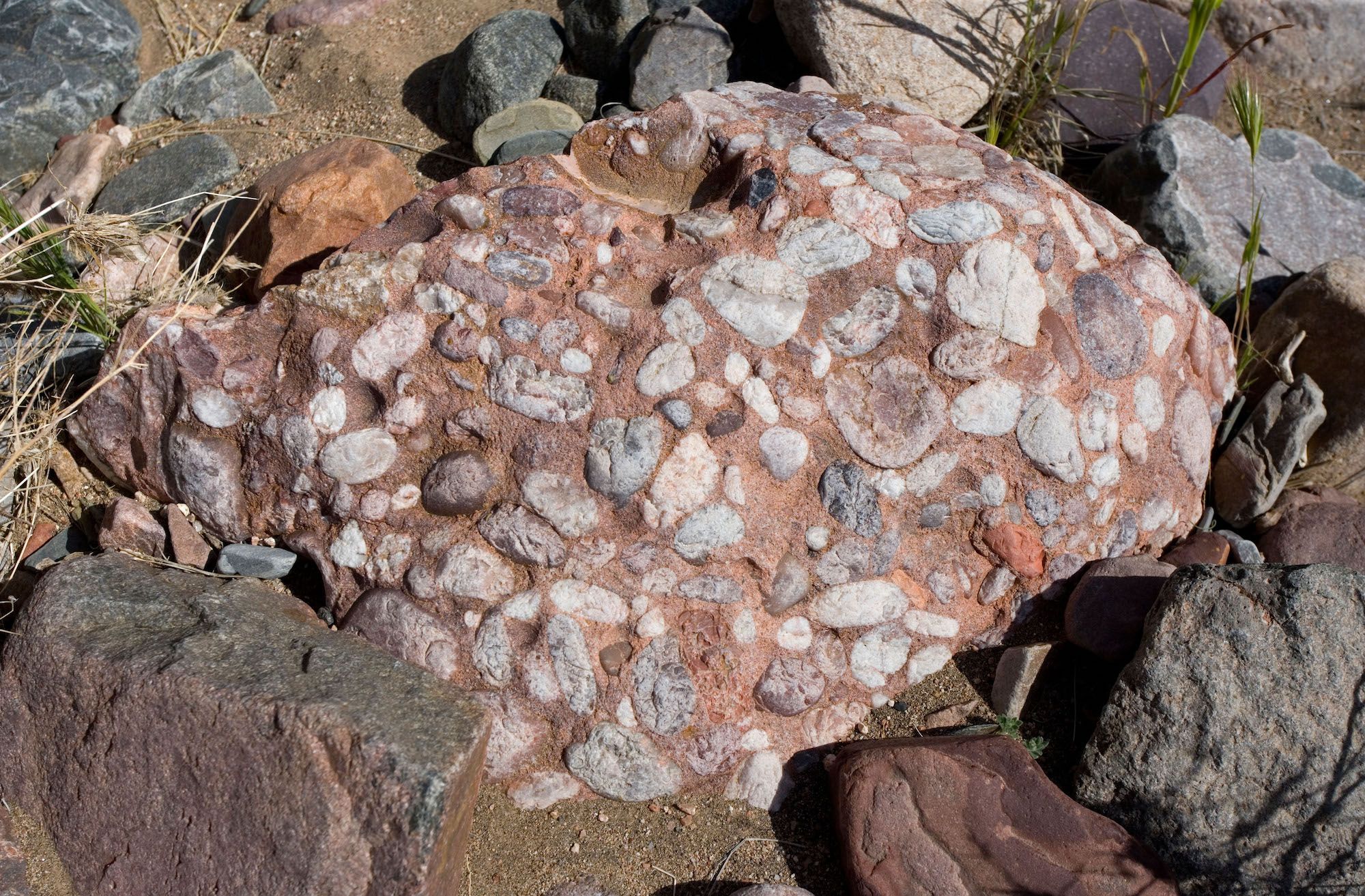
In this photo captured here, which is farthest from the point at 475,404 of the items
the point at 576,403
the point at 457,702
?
the point at 457,702

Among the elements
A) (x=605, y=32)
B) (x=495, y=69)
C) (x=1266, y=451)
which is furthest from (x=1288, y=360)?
(x=495, y=69)

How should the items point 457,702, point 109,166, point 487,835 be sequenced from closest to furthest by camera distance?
1. point 457,702
2. point 487,835
3. point 109,166

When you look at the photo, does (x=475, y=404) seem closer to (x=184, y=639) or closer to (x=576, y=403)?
(x=576, y=403)

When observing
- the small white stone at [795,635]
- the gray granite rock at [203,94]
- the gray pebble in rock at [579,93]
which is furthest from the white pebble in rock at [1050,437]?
the gray granite rock at [203,94]

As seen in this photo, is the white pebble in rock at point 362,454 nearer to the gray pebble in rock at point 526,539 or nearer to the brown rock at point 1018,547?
the gray pebble in rock at point 526,539

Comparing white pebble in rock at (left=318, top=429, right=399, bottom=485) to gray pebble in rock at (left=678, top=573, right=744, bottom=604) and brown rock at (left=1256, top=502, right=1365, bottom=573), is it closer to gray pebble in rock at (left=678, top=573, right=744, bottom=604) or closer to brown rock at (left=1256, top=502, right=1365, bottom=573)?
gray pebble in rock at (left=678, top=573, right=744, bottom=604)

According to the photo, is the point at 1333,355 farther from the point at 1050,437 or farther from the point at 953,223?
the point at 953,223

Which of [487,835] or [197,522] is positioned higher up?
[197,522]
